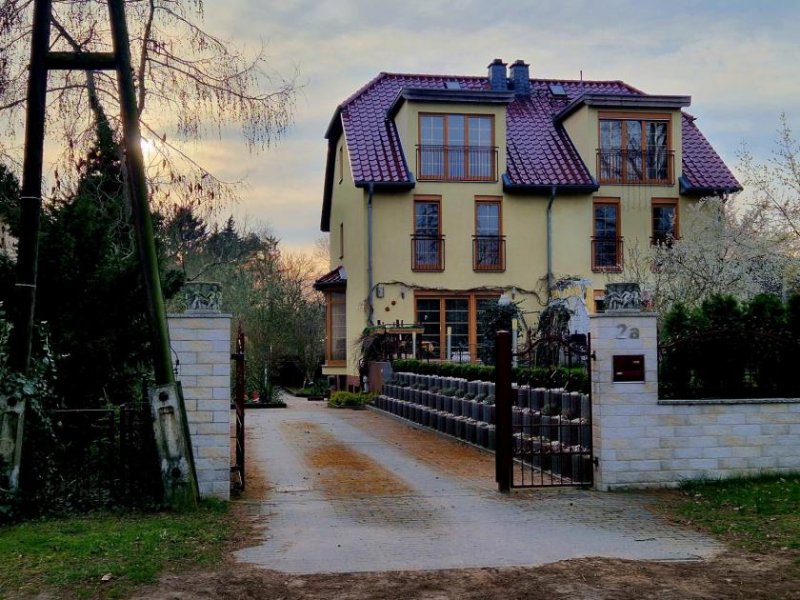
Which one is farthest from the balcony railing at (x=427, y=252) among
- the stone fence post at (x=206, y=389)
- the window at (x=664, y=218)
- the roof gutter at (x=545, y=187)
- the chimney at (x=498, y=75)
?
the stone fence post at (x=206, y=389)

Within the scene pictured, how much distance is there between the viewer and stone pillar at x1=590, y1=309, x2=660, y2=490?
10.4 meters

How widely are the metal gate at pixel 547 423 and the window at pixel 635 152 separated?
1641 cm

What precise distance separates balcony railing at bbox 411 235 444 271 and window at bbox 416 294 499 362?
0.91 meters

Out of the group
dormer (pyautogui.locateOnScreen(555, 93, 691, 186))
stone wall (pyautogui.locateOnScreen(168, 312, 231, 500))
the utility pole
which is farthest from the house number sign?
dormer (pyautogui.locateOnScreen(555, 93, 691, 186))

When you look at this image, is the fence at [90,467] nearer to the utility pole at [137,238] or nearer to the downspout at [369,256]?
the utility pole at [137,238]

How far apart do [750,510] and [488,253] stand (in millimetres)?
19337

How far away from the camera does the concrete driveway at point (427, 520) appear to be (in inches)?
291

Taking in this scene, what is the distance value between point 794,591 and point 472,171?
2246 cm

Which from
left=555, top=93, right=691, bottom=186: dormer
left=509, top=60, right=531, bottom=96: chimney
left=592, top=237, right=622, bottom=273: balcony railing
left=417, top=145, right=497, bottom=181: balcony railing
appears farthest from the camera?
left=509, top=60, right=531, bottom=96: chimney

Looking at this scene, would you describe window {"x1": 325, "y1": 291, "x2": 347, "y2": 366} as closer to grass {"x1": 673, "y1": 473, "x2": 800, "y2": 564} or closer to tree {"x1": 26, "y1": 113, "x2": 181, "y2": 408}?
tree {"x1": 26, "y1": 113, "x2": 181, "y2": 408}

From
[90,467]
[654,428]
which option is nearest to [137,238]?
[90,467]

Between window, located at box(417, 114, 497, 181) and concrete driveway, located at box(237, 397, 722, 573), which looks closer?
concrete driveway, located at box(237, 397, 722, 573)

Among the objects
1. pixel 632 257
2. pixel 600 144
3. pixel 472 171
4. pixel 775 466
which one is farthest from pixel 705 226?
pixel 775 466

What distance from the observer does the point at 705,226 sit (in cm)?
2519
